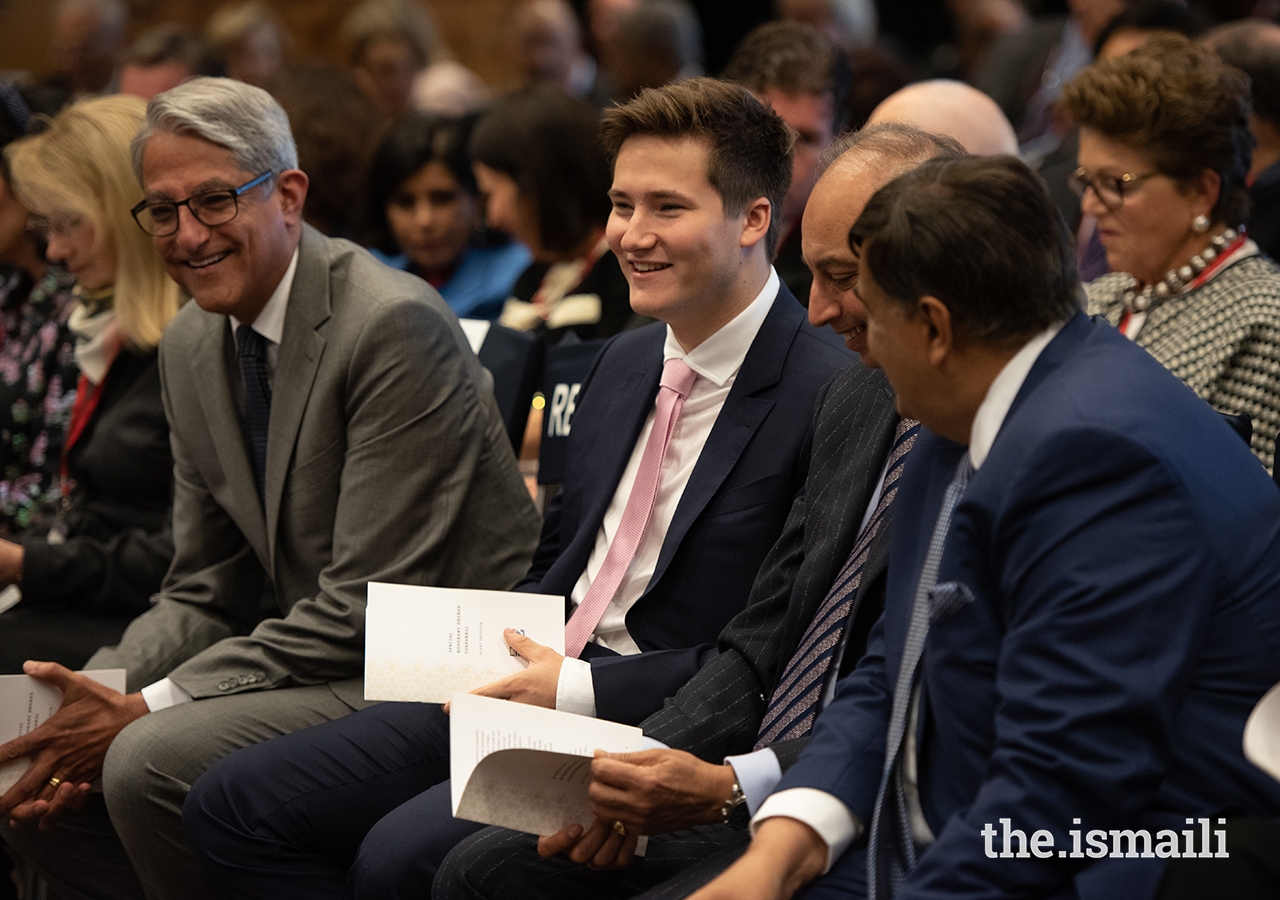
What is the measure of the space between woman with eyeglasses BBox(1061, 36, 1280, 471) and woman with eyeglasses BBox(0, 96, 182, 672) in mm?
2223

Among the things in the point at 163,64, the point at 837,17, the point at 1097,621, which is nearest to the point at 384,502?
the point at 1097,621

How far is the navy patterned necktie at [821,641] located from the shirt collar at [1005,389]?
40cm

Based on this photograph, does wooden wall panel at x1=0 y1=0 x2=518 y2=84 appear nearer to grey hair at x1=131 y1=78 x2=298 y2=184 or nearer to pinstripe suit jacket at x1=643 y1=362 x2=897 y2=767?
grey hair at x1=131 y1=78 x2=298 y2=184

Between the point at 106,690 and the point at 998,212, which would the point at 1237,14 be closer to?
the point at 998,212

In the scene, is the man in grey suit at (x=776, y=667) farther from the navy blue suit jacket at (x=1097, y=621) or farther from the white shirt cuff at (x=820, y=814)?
the navy blue suit jacket at (x=1097, y=621)

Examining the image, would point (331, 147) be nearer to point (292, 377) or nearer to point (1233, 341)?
point (292, 377)

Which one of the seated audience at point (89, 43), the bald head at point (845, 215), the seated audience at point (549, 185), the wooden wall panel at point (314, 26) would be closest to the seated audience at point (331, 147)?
the seated audience at point (549, 185)

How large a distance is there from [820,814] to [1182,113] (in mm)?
1764

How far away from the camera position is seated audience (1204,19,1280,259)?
A: 352cm

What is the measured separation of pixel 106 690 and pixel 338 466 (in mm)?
618

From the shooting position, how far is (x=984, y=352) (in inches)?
63.8

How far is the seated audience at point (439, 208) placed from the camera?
4.66m

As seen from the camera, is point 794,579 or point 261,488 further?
point 261,488

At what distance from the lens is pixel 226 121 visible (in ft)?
9.05
